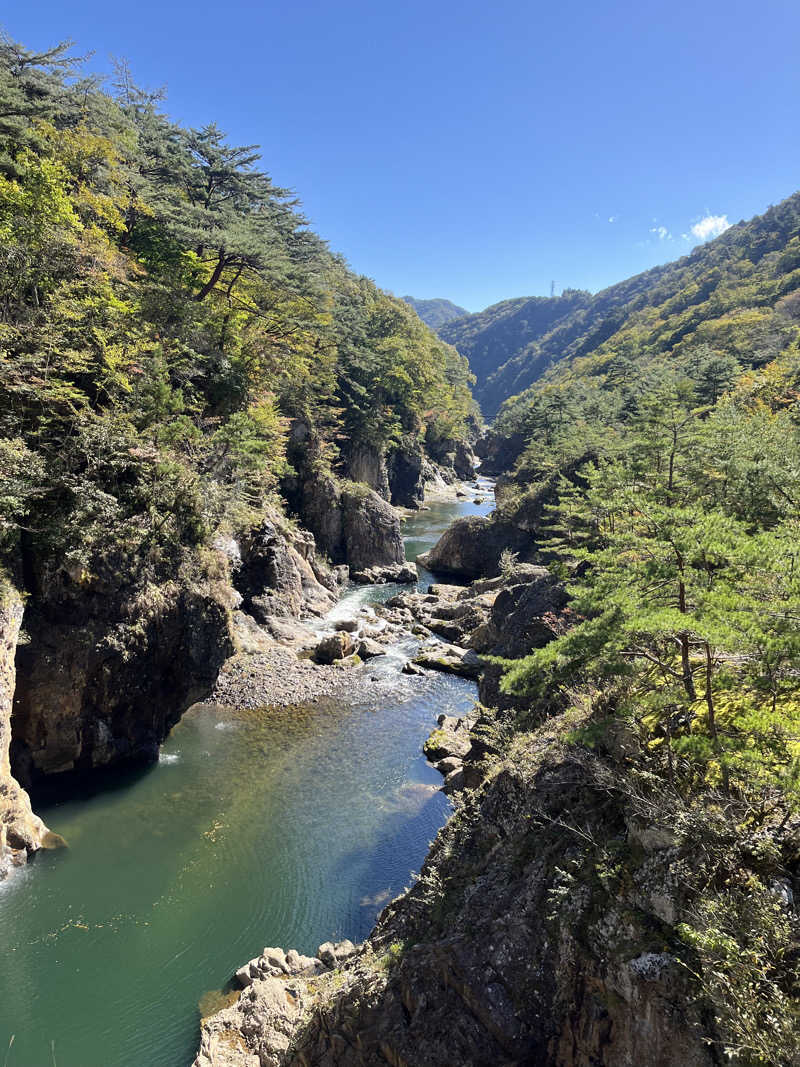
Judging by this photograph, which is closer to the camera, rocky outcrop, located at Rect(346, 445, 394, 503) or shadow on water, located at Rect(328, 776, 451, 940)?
shadow on water, located at Rect(328, 776, 451, 940)

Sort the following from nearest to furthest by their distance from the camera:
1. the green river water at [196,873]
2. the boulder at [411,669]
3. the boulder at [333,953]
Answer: the green river water at [196,873] < the boulder at [333,953] < the boulder at [411,669]

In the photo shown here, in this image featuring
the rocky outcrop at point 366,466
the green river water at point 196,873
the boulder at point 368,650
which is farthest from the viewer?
the rocky outcrop at point 366,466

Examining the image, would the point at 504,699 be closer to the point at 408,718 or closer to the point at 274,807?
the point at 408,718

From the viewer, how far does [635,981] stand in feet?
17.1

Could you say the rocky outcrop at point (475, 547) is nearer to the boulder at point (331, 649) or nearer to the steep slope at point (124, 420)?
the steep slope at point (124, 420)

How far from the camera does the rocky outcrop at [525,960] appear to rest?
5.21m

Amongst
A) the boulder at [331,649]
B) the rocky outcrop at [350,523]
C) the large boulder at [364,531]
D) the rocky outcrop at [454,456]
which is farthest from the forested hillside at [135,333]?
the rocky outcrop at [454,456]

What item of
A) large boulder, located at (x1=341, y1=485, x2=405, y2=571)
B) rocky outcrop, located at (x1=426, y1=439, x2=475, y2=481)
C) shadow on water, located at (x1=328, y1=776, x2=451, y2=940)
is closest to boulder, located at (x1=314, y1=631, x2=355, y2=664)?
shadow on water, located at (x1=328, y1=776, x2=451, y2=940)

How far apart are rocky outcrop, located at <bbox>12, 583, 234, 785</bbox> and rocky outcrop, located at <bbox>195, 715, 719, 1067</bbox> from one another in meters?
8.33

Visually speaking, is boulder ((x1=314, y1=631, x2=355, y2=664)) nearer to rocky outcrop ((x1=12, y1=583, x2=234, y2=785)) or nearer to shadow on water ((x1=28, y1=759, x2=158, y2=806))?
rocky outcrop ((x1=12, y1=583, x2=234, y2=785))

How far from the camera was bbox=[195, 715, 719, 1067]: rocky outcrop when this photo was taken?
205 inches

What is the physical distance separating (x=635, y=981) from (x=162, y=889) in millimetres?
10502

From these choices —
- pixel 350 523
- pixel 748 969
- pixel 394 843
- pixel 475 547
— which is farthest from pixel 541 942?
pixel 475 547

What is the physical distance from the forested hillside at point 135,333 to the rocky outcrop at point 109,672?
47.4 inches
